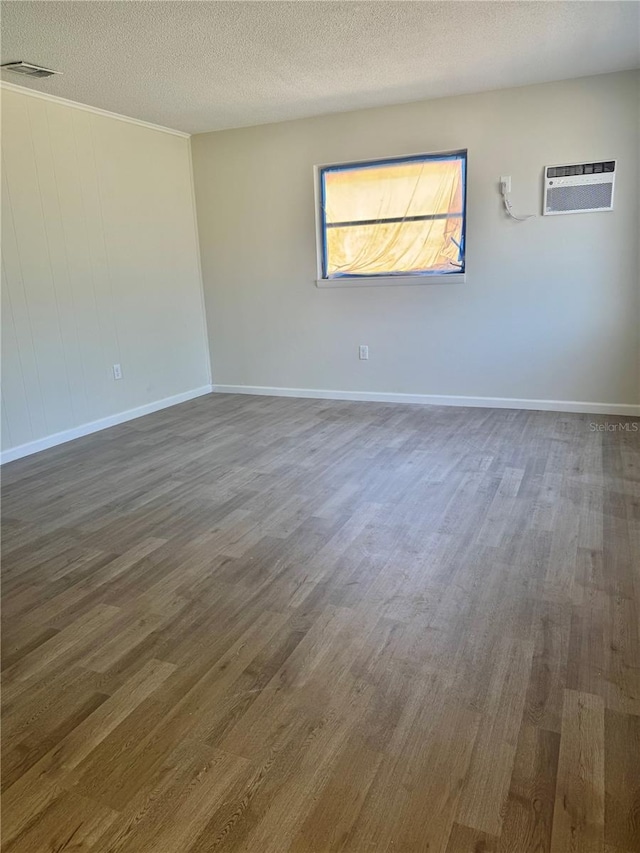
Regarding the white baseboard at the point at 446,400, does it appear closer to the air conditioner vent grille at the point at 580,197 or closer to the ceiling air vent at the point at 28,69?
the air conditioner vent grille at the point at 580,197

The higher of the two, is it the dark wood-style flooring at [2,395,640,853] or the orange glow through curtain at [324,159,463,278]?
the orange glow through curtain at [324,159,463,278]

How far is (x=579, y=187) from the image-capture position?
4.12 metres

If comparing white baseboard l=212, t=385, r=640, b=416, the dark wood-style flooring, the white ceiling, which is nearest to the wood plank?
the dark wood-style flooring

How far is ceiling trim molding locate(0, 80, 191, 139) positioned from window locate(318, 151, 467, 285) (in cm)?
142

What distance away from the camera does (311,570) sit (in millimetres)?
2281

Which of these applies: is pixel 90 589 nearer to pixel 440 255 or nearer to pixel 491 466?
pixel 491 466

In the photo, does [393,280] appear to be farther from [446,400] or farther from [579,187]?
[579,187]

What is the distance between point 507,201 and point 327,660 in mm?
3878

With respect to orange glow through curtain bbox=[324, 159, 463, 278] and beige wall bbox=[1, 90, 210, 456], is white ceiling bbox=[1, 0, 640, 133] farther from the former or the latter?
orange glow through curtain bbox=[324, 159, 463, 278]

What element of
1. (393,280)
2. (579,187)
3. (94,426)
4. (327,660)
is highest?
(579,187)

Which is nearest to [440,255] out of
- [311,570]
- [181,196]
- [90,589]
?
[181,196]

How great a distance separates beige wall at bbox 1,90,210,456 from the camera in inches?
149

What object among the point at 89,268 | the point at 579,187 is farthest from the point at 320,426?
the point at 579,187

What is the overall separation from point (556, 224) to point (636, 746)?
3.84 metres
